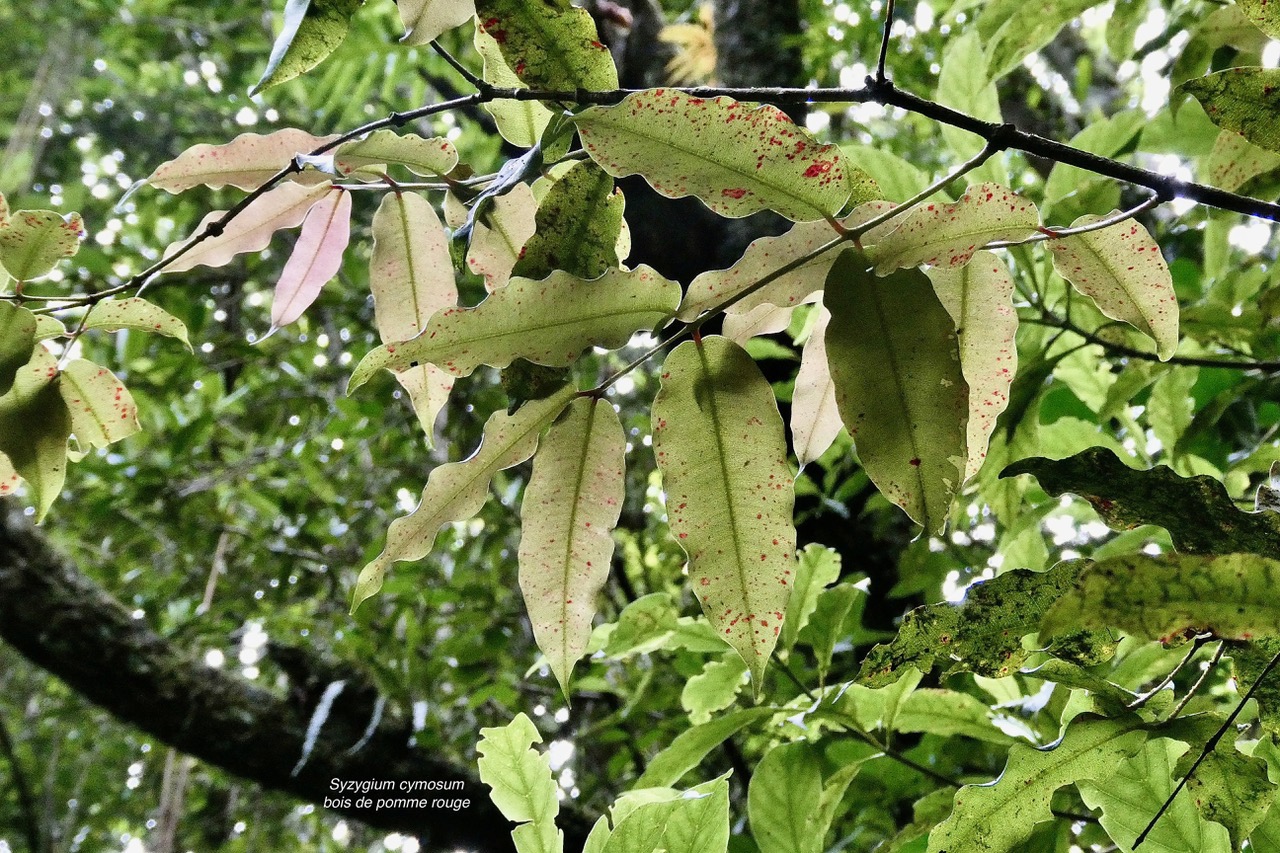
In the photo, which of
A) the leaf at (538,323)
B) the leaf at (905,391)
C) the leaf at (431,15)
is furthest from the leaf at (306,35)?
the leaf at (905,391)

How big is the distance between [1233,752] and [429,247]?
49 cm

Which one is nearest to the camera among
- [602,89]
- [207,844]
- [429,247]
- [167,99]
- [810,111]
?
[602,89]

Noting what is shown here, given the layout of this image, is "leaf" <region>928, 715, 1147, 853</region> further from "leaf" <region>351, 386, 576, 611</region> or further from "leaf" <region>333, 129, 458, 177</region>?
"leaf" <region>333, 129, 458, 177</region>

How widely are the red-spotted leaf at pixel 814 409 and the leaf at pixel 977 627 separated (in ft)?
0.32

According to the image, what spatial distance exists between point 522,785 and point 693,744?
131mm

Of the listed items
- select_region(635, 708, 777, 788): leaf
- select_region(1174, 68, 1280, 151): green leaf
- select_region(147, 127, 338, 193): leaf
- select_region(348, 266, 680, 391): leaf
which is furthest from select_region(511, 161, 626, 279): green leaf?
select_region(635, 708, 777, 788): leaf

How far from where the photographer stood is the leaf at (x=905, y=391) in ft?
1.19

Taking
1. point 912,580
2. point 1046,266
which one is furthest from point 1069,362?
point 912,580

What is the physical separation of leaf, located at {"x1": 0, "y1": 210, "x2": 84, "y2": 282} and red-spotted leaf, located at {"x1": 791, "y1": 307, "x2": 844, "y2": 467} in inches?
15.9

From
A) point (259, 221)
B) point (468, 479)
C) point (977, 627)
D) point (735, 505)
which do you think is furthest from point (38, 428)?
point (977, 627)

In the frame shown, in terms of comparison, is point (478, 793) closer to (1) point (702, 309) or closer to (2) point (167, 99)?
(1) point (702, 309)

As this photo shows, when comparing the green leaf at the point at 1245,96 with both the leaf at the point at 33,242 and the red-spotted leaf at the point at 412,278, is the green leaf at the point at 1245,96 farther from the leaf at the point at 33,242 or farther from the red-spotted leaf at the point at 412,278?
the leaf at the point at 33,242

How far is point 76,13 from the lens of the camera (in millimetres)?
3197

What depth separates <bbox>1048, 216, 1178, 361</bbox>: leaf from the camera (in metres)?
0.44
